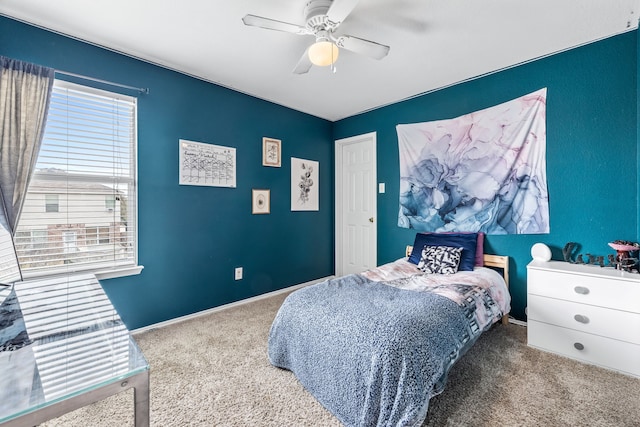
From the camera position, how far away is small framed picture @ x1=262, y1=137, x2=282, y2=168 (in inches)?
129

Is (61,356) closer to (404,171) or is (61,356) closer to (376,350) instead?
(376,350)

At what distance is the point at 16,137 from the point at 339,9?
2.21m

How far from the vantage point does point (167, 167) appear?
8.33 feet

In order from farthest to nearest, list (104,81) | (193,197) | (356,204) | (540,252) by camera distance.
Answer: (356,204) < (193,197) < (540,252) < (104,81)

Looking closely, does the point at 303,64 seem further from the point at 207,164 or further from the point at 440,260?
the point at 440,260

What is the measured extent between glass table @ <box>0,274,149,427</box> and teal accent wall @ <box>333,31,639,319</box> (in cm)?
296

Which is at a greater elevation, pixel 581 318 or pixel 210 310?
pixel 581 318

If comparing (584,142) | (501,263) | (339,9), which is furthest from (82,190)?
(584,142)

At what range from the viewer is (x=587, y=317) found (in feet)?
A: 6.31

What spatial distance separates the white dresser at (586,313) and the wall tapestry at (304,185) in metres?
2.52

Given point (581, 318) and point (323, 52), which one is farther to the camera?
point (581, 318)

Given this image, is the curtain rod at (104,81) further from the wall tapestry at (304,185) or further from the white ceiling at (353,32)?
the wall tapestry at (304,185)

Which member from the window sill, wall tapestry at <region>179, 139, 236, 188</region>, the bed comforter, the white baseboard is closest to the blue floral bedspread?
the bed comforter

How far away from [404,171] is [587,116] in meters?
1.60
